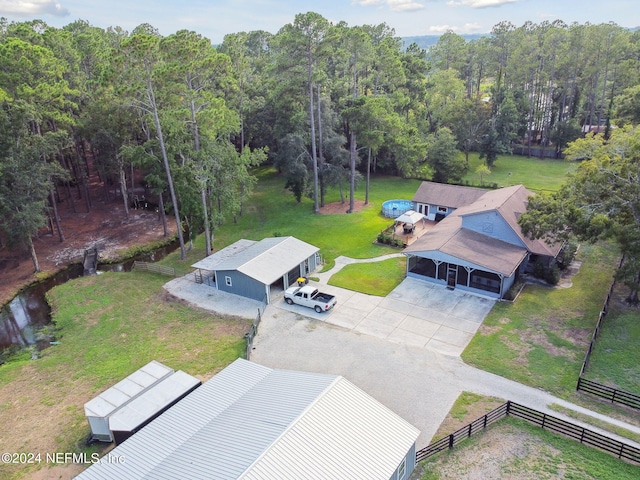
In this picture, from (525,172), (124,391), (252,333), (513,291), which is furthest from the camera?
(525,172)

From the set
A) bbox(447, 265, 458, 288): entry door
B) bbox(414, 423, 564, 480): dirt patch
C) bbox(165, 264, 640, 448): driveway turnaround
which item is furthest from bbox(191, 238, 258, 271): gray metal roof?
bbox(414, 423, 564, 480): dirt patch

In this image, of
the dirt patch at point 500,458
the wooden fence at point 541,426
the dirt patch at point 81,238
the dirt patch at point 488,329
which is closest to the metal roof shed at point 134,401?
the wooden fence at point 541,426

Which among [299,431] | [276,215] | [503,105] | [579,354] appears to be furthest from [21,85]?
[503,105]

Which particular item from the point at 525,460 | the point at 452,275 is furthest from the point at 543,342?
the point at 525,460

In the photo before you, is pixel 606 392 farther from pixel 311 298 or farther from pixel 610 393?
pixel 311 298

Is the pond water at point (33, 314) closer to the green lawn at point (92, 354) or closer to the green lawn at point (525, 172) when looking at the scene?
the green lawn at point (92, 354)

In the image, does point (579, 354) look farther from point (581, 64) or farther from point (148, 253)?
point (581, 64)

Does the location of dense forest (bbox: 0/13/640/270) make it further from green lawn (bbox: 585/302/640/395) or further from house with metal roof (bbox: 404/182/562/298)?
green lawn (bbox: 585/302/640/395)
